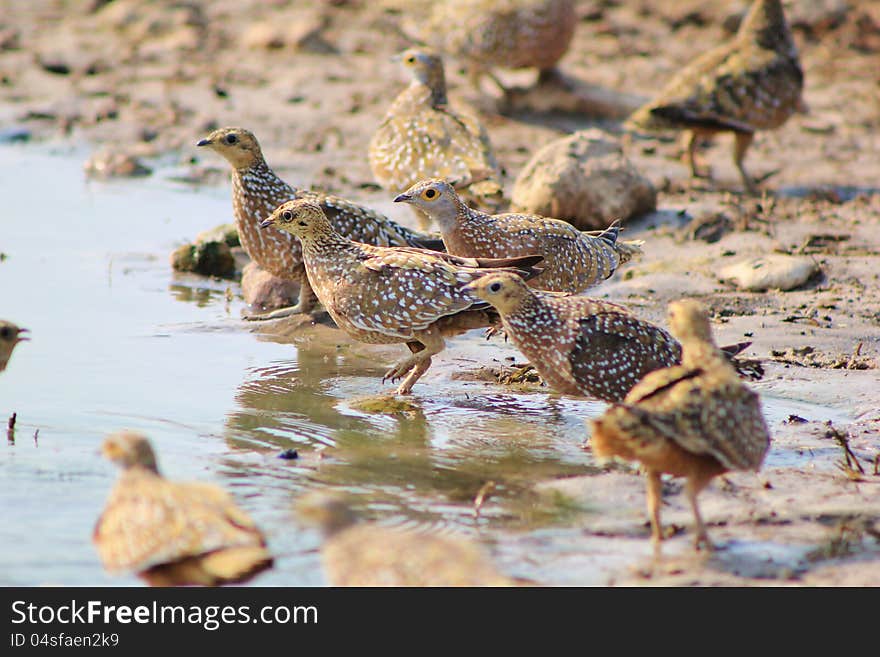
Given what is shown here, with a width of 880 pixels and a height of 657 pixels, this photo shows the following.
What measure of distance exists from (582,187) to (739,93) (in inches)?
88.1

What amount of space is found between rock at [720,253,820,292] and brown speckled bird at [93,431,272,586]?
5846 mm

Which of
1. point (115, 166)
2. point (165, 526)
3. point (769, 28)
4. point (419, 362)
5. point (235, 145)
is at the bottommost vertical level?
point (419, 362)

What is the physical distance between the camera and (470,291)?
25.3ft

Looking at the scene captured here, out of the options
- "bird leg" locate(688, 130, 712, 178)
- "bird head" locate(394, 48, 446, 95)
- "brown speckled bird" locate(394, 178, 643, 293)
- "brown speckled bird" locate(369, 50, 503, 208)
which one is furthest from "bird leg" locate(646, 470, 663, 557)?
"bird leg" locate(688, 130, 712, 178)

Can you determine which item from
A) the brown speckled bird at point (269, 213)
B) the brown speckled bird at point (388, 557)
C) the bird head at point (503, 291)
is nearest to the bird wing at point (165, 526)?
the brown speckled bird at point (388, 557)

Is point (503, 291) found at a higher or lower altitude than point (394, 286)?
higher

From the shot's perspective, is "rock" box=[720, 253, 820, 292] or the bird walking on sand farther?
"rock" box=[720, 253, 820, 292]

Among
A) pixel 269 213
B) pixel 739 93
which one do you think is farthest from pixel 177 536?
pixel 739 93

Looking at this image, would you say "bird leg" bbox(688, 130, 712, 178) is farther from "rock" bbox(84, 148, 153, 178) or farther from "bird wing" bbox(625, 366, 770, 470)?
"bird wing" bbox(625, 366, 770, 470)

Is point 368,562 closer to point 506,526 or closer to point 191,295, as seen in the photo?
point 506,526

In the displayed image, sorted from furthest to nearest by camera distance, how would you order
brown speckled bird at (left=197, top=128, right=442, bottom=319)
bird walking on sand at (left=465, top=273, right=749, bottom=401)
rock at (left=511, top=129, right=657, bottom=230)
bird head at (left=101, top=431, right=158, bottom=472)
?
rock at (left=511, top=129, right=657, bottom=230) < brown speckled bird at (left=197, top=128, right=442, bottom=319) < bird walking on sand at (left=465, top=273, right=749, bottom=401) < bird head at (left=101, top=431, right=158, bottom=472)

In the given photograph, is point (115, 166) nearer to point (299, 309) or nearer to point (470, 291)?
point (299, 309)

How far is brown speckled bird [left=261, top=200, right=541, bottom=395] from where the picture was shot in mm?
7906

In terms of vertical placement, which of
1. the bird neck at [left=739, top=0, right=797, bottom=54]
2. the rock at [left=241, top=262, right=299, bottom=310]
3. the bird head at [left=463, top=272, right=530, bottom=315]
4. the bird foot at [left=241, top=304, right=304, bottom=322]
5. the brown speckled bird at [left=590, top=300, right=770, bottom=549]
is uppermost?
the bird neck at [left=739, top=0, right=797, bottom=54]
